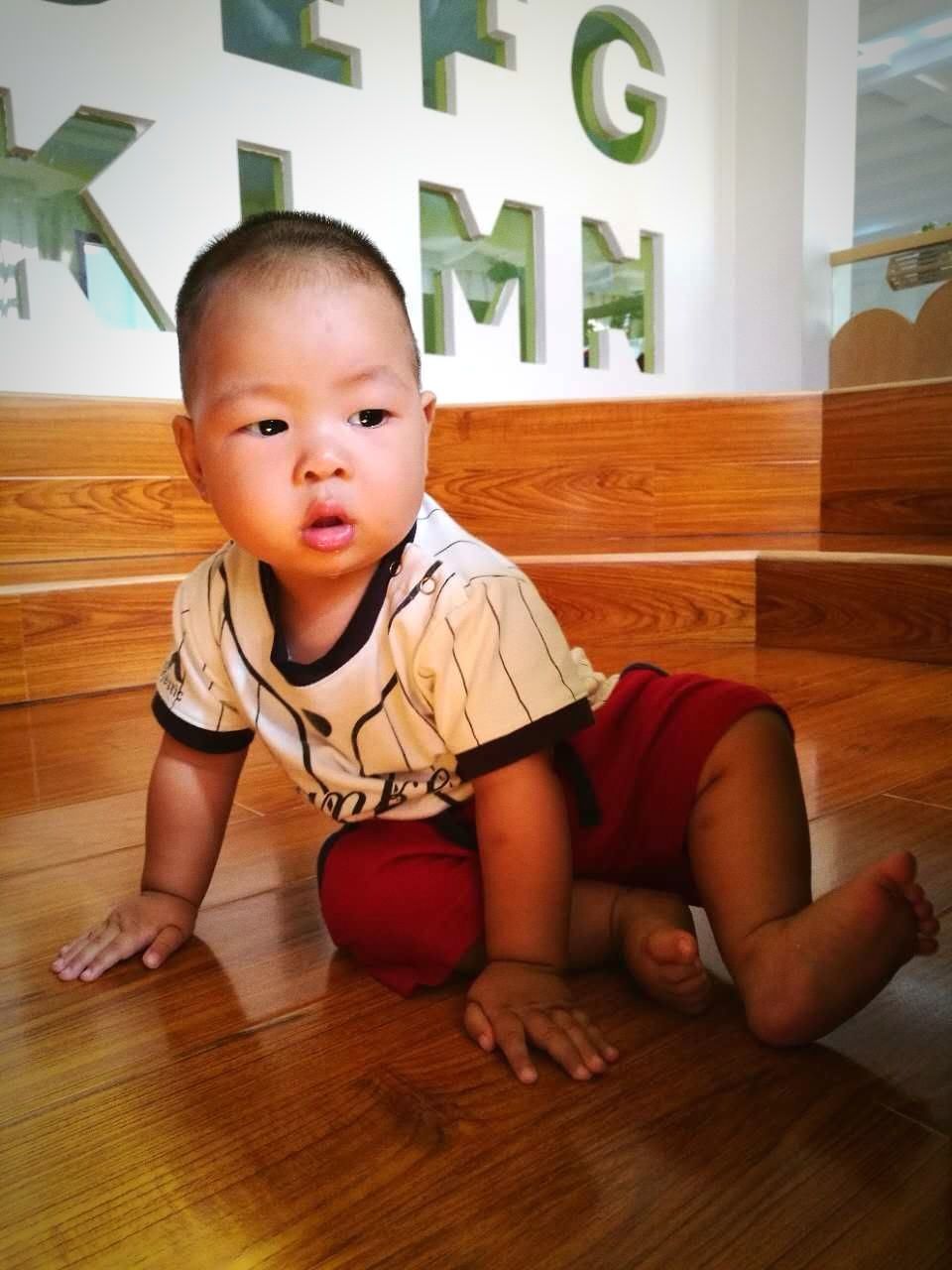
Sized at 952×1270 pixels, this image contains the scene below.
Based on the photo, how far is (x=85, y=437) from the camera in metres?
1.67

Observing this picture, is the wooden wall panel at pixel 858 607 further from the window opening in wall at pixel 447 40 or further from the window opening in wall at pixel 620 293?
the window opening in wall at pixel 447 40

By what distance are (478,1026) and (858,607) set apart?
1.15 meters

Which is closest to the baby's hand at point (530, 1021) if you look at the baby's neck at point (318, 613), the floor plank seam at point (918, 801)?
the baby's neck at point (318, 613)

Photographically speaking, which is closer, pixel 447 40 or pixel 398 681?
pixel 398 681

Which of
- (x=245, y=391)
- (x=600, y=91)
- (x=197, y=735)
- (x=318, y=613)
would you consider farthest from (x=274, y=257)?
(x=600, y=91)

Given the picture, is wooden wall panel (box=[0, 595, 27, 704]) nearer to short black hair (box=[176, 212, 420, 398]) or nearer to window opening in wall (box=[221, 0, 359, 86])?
short black hair (box=[176, 212, 420, 398])

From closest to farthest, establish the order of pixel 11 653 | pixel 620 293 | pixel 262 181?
pixel 11 653 → pixel 262 181 → pixel 620 293

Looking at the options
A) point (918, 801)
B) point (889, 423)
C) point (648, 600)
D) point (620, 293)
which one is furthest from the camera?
point (620, 293)

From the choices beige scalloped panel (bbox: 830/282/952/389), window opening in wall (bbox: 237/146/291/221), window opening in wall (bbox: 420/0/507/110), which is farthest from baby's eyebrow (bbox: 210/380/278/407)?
beige scalloped panel (bbox: 830/282/952/389)

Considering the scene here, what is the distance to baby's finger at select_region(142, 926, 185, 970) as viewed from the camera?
0.62 m

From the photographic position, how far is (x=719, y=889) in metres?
0.55

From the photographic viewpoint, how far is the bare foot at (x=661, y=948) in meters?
0.52

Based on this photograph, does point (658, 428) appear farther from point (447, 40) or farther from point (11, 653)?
point (447, 40)

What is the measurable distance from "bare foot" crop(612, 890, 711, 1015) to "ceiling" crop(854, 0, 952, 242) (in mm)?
4549
